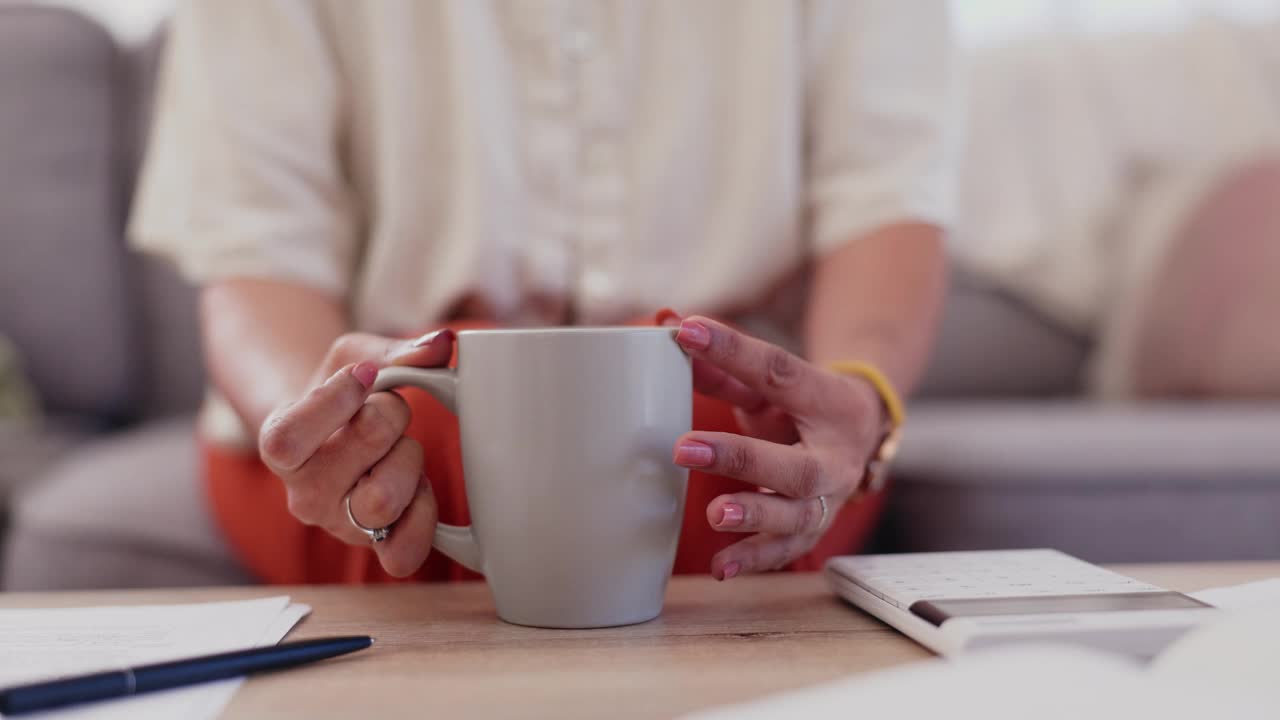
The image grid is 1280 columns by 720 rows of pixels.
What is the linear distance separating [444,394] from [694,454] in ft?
0.36

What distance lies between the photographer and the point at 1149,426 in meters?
1.10

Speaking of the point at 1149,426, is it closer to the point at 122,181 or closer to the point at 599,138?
the point at 599,138

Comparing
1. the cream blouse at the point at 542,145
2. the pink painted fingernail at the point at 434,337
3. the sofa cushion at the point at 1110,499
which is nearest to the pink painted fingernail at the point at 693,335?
the pink painted fingernail at the point at 434,337

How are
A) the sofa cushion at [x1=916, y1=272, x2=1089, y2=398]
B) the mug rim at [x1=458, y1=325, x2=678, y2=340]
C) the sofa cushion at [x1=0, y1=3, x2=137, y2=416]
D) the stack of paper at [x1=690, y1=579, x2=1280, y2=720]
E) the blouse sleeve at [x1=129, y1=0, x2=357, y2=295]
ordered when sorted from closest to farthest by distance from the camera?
1. the stack of paper at [x1=690, y1=579, x2=1280, y2=720]
2. the mug rim at [x1=458, y1=325, x2=678, y2=340]
3. the blouse sleeve at [x1=129, y1=0, x2=357, y2=295]
4. the sofa cushion at [x1=0, y1=3, x2=137, y2=416]
5. the sofa cushion at [x1=916, y1=272, x2=1089, y2=398]

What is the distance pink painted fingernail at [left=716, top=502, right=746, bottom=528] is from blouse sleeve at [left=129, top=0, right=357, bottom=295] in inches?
20.0

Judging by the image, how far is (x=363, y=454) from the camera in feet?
1.53

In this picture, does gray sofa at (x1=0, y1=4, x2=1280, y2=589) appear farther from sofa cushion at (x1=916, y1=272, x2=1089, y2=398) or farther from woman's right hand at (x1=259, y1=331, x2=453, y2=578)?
woman's right hand at (x1=259, y1=331, x2=453, y2=578)

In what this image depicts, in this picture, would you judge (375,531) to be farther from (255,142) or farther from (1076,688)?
(255,142)

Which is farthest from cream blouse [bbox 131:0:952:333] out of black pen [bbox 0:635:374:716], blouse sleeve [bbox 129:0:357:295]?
black pen [bbox 0:635:374:716]

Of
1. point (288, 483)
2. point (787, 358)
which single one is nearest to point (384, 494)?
point (288, 483)

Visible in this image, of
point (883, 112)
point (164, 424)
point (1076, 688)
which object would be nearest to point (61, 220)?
point (164, 424)

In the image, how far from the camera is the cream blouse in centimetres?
84

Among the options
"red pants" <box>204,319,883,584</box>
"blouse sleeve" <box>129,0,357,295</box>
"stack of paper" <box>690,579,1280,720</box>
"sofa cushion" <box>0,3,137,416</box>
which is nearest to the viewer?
"stack of paper" <box>690,579,1280,720</box>

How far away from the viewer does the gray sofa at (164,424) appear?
995 mm
